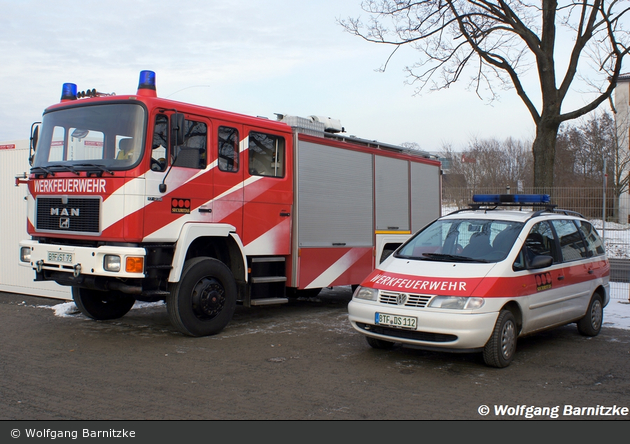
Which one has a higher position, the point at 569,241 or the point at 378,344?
the point at 569,241

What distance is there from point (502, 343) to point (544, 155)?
40.5 ft

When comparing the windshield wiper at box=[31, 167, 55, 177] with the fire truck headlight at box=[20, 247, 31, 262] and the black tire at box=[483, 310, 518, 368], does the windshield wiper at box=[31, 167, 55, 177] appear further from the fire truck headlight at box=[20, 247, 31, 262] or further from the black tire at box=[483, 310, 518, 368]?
the black tire at box=[483, 310, 518, 368]

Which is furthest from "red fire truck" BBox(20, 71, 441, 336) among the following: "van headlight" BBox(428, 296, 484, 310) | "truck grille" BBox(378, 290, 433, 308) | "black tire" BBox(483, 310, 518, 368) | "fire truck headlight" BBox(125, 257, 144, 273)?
"black tire" BBox(483, 310, 518, 368)

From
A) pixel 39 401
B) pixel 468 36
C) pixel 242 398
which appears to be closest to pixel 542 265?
pixel 242 398

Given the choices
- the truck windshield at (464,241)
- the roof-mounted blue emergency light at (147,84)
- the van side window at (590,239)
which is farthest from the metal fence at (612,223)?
the roof-mounted blue emergency light at (147,84)

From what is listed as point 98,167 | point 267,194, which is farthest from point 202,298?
point 98,167

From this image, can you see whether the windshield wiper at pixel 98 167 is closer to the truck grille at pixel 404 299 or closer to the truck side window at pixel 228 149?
the truck side window at pixel 228 149

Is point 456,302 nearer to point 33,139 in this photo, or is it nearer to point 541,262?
point 541,262

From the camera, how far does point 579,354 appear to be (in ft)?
22.6

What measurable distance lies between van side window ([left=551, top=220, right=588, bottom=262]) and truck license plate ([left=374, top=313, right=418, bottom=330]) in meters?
2.57

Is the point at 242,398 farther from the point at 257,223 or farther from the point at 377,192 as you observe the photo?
the point at 377,192

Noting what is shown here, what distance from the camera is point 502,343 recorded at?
6098 mm

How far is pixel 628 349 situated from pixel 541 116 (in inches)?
455

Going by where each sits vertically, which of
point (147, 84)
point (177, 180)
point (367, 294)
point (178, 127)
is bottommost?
point (367, 294)
